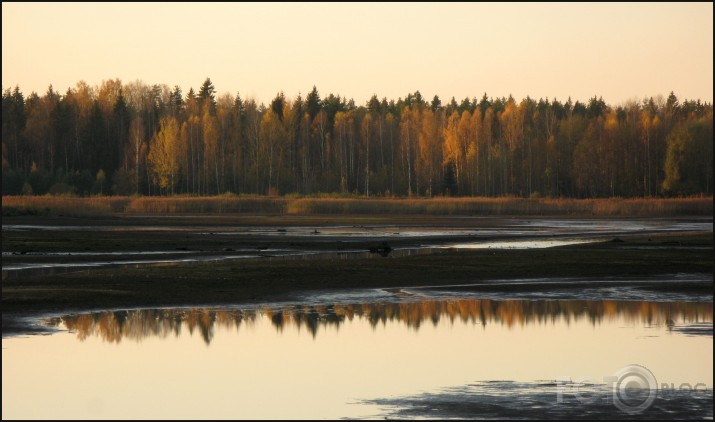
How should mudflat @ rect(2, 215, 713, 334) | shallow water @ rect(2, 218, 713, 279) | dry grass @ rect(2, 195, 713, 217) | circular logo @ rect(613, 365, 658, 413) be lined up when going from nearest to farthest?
1. circular logo @ rect(613, 365, 658, 413)
2. mudflat @ rect(2, 215, 713, 334)
3. shallow water @ rect(2, 218, 713, 279)
4. dry grass @ rect(2, 195, 713, 217)

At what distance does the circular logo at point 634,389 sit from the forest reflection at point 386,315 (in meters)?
5.98

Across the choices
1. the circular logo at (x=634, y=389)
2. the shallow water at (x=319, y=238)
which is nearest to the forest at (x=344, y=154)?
the shallow water at (x=319, y=238)

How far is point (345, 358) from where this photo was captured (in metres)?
20.2

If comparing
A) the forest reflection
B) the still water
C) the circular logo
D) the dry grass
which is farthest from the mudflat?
the dry grass

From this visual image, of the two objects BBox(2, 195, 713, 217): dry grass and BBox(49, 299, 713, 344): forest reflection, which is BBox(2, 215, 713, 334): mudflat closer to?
BBox(49, 299, 713, 344): forest reflection

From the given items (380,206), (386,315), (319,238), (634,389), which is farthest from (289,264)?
(380,206)

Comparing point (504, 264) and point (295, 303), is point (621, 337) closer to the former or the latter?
point (295, 303)

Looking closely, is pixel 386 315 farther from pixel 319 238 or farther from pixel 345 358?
pixel 319 238

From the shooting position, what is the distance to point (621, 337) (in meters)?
22.4

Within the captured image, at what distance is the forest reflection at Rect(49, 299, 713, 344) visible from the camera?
24.0m

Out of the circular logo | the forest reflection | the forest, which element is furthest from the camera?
the forest

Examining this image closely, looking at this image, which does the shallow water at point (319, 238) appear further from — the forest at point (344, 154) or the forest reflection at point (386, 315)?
the forest at point (344, 154)

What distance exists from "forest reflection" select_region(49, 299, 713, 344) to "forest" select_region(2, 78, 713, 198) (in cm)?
10999

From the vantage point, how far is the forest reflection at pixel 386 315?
24047 mm
